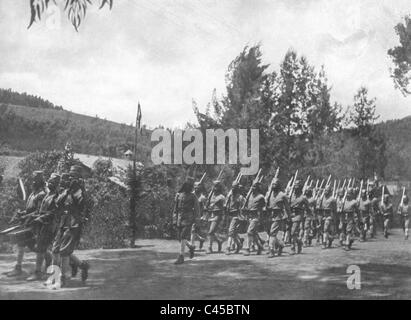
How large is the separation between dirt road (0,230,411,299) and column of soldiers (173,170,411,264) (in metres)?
0.58

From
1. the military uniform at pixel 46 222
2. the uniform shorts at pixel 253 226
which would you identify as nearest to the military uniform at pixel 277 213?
the uniform shorts at pixel 253 226

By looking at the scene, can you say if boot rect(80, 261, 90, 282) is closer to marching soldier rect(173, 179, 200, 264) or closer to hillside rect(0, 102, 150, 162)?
marching soldier rect(173, 179, 200, 264)

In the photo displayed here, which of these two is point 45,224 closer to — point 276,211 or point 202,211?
point 202,211

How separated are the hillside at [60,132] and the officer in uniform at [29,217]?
163 cm

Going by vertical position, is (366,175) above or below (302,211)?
above

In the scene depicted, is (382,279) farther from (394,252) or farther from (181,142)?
(181,142)

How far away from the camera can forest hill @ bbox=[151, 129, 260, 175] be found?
10.8 m

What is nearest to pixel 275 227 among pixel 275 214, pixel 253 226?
pixel 275 214

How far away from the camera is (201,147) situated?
1103 centimetres

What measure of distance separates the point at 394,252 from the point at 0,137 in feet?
27.7

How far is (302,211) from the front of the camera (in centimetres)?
1160

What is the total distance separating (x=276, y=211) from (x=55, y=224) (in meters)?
4.65
